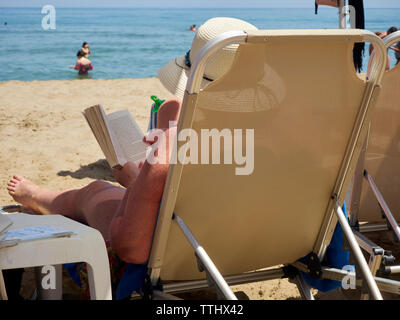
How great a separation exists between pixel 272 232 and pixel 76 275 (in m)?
0.73

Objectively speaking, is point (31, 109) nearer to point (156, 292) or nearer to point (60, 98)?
point (60, 98)

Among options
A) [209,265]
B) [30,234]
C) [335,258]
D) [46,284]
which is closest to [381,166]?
[335,258]

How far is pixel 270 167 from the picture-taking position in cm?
175

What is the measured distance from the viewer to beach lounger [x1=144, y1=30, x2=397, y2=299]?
61.1 inches

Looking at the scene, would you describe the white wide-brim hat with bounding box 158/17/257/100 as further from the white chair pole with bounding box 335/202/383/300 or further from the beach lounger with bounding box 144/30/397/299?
the white chair pole with bounding box 335/202/383/300

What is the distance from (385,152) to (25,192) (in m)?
1.86

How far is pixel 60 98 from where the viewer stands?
709cm

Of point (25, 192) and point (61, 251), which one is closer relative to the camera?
point (61, 251)

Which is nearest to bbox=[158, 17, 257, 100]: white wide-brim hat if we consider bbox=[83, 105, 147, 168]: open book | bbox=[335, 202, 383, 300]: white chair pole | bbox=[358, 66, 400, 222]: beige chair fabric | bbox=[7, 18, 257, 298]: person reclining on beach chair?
bbox=[7, 18, 257, 298]: person reclining on beach chair

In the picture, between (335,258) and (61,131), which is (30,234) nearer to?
(335,258)

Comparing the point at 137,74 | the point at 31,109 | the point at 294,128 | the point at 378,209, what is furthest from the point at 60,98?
the point at 137,74

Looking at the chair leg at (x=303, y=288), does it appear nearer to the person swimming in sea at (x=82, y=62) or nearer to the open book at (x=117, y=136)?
A: the open book at (x=117, y=136)

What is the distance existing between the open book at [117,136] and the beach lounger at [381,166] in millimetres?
1170

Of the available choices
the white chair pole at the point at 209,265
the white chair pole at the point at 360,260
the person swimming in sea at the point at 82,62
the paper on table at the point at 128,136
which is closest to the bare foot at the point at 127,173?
the paper on table at the point at 128,136
